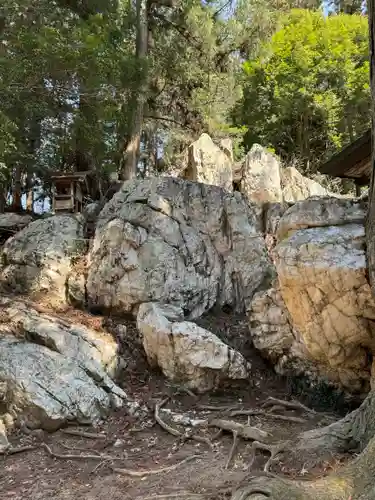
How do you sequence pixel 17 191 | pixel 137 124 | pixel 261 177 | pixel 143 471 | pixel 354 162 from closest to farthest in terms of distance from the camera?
pixel 143 471 → pixel 354 162 → pixel 137 124 → pixel 17 191 → pixel 261 177

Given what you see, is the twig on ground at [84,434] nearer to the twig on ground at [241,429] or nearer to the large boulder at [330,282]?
the twig on ground at [241,429]

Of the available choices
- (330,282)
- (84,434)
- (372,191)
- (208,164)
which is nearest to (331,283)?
(330,282)

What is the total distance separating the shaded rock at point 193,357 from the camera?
6.22 m

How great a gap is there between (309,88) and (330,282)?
1498 centimetres

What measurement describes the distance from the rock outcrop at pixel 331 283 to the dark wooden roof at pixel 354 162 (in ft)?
5.43

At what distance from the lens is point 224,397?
6184 millimetres

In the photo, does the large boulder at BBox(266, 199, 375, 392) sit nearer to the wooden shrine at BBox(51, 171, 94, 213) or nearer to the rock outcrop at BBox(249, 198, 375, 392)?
the rock outcrop at BBox(249, 198, 375, 392)

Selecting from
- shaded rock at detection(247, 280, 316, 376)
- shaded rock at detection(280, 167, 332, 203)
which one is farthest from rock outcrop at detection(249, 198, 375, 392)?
shaded rock at detection(280, 167, 332, 203)

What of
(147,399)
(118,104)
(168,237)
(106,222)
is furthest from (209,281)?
(118,104)

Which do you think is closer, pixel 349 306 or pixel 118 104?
pixel 349 306

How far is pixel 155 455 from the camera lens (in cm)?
447

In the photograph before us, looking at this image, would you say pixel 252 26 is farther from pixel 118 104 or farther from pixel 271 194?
pixel 118 104

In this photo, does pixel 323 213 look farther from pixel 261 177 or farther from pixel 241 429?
pixel 261 177

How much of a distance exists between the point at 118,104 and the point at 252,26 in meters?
8.37
